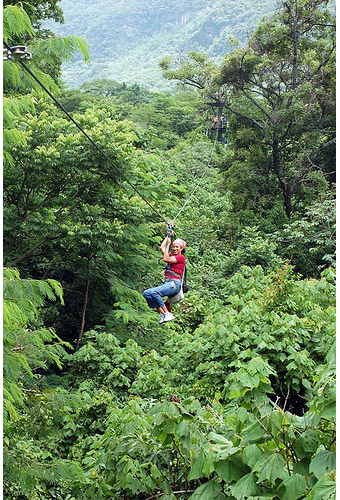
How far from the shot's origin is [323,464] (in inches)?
124

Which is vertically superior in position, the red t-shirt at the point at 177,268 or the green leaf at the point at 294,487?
the green leaf at the point at 294,487

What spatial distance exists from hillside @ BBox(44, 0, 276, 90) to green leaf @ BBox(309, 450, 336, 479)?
2378 inches

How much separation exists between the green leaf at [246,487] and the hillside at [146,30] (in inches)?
2371

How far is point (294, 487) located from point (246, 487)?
0.28m

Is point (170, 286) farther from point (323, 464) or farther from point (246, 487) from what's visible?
point (323, 464)

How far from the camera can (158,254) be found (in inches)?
474

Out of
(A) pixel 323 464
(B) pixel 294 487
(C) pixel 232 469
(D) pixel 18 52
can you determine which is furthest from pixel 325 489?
(D) pixel 18 52

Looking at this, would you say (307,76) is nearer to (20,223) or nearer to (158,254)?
(158,254)

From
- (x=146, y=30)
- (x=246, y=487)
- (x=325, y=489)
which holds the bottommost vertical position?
(x=146, y=30)

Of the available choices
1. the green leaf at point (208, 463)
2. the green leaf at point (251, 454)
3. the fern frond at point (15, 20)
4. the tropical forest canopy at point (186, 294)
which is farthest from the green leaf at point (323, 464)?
the fern frond at point (15, 20)

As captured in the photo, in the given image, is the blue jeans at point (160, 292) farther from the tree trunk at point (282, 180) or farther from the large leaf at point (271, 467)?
the tree trunk at point (282, 180)

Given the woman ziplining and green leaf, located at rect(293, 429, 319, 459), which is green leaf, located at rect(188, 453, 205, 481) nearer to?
green leaf, located at rect(293, 429, 319, 459)

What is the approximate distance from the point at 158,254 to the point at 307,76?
25.1 ft

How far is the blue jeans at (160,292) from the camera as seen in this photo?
7.81m
